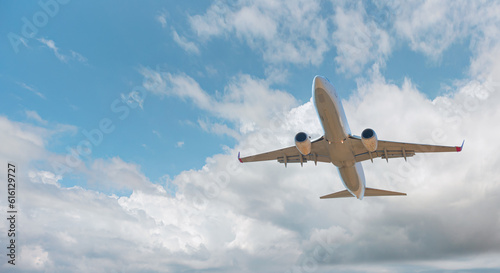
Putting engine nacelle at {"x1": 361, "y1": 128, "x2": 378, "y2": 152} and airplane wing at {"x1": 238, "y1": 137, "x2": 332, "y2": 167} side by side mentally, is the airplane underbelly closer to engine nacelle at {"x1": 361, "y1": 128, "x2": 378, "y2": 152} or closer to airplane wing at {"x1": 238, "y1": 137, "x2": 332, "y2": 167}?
airplane wing at {"x1": 238, "y1": 137, "x2": 332, "y2": 167}

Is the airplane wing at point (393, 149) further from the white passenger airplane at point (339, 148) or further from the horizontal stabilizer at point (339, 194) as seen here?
the horizontal stabilizer at point (339, 194)

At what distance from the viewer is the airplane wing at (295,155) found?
35112mm

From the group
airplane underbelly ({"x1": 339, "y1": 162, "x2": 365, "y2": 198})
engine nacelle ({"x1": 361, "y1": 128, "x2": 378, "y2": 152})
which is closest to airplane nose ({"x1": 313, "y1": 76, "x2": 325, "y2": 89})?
engine nacelle ({"x1": 361, "y1": 128, "x2": 378, "y2": 152})

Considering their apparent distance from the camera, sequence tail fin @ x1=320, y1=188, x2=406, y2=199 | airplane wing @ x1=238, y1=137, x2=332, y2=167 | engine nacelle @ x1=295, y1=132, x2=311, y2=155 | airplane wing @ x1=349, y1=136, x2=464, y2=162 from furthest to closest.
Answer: tail fin @ x1=320, y1=188, x2=406, y2=199 < airplane wing @ x1=238, y1=137, x2=332, y2=167 < airplane wing @ x1=349, y1=136, x2=464, y2=162 < engine nacelle @ x1=295, y1=132, x2=311, y2=155

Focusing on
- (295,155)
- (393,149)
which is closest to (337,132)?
(295,155)

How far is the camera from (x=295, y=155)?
125 feet

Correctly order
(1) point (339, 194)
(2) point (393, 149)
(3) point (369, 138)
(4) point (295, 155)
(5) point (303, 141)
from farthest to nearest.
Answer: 1. (1) point (339, 194)
2. (4) point (295, 155)
3. (2) point (393, 149)
4. (5) point (303, 141)
5. (3) point (369, 138)

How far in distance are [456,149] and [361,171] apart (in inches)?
387

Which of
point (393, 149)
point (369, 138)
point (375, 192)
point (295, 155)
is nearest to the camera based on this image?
point (369, 138)

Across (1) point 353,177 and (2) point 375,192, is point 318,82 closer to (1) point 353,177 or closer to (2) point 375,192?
(1) point 353,177

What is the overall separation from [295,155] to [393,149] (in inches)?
421

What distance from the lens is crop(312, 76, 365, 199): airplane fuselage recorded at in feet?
89.9

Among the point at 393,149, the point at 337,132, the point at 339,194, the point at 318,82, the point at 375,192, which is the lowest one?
the point at 375,192

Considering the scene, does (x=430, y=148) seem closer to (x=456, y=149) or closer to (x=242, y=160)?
(x=456, y=149)
